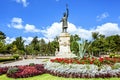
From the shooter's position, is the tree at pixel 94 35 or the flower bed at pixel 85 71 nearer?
the flower bed at pixel 85 71

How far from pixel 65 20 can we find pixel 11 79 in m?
18.6

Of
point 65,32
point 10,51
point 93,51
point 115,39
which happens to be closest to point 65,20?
point 65,32

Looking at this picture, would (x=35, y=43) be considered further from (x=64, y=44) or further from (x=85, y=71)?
(x=85, y=71)

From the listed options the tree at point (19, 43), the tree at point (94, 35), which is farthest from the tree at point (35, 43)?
the tree at point (94, 35)

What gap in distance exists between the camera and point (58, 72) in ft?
42.4

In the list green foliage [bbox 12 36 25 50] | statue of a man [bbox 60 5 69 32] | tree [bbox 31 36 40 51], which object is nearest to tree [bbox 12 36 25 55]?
green foliage [bbox 12 36 25 50]

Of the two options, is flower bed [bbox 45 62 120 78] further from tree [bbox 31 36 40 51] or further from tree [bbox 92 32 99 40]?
tree [bbox 31 36 40 51]

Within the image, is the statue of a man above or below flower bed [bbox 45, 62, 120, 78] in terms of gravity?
above

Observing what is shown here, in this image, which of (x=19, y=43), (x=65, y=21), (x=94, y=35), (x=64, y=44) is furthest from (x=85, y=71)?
(x=19, y=43)

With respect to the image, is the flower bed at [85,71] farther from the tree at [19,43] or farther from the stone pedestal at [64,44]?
the tree at [19,43]

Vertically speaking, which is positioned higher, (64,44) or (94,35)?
(94,35)

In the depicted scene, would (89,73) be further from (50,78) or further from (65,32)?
(65,32)

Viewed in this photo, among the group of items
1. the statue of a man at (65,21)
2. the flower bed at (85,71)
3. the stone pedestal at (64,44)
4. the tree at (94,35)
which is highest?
the tree at (94,35)

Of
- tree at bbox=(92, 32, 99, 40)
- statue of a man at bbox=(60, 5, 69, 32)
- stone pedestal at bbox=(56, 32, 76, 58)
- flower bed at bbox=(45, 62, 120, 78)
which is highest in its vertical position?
tree at bbox=(92, 32, 99, 40)
